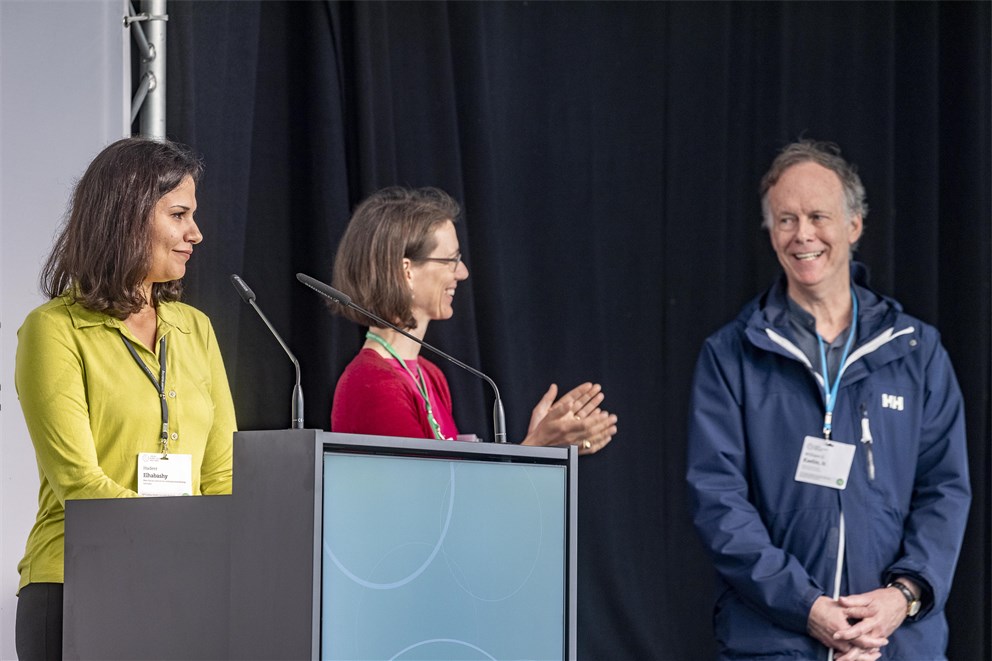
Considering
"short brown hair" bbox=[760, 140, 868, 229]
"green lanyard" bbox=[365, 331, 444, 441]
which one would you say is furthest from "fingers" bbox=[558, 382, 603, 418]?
"short brown hair" bbox=[760, 140, 868, 229]

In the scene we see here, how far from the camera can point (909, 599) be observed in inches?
105

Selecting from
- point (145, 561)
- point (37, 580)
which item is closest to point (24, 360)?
point (37, 580)

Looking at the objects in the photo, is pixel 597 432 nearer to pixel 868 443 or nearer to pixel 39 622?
pixel 868 443

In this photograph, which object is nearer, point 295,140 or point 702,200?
point 295,140

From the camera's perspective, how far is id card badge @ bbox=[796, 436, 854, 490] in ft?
9.04

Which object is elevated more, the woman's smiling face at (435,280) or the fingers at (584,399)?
the woman's smiling face at (435,280)

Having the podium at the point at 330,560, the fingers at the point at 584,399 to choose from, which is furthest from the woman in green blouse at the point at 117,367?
the fingers at the point at 584,399

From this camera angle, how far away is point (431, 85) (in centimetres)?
357

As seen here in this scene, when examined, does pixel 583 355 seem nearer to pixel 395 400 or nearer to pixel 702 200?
pixel 702 200

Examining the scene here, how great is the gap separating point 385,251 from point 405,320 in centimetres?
18

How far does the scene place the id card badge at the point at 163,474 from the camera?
2.02m

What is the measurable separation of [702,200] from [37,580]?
261 centimetres

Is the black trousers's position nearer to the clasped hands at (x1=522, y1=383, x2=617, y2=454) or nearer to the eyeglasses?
the clasped hands at (x1=522, y1=383, x2=617, y2=454)

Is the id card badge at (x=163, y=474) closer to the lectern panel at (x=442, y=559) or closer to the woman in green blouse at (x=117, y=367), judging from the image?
the woman in green blouse at (x=117, y=367)
